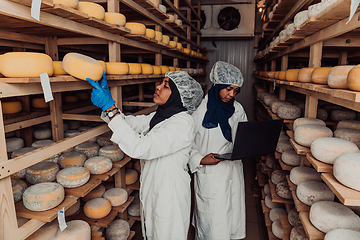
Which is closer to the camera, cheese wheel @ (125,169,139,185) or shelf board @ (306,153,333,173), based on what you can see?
shelf board @ (306,153,333,173)

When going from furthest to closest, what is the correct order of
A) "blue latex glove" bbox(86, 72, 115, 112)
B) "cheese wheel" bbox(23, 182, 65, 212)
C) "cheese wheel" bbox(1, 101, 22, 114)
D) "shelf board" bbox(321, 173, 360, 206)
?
"cheese wheel" bbox(1, 101, 22, 114) → "blue latex glove" bbox(86, 72, 115, 112) → "cheese wheel" bbox(23, 182, 65, 212) → "shelf board" bbox(321, 173, 360, 206)

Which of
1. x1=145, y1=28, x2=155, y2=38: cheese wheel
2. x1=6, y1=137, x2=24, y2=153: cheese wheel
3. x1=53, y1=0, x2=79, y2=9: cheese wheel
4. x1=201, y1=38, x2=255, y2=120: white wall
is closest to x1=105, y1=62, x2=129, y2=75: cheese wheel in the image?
x1=53, y1=0, x2=79, y2=9: cheese wheel

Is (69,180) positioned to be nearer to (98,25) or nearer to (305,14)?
(98,25)

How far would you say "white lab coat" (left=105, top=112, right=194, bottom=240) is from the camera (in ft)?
5.53

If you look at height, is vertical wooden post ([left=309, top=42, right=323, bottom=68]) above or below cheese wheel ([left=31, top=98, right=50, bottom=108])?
above

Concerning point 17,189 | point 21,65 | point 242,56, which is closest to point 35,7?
point 21,65

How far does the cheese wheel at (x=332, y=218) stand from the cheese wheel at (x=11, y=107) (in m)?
2.80

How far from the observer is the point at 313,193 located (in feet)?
5.74

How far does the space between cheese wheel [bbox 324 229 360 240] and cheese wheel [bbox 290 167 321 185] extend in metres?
0.70

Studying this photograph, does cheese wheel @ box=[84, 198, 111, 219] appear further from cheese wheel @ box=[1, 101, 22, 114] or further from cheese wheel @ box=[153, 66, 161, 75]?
cheese wheel @ box=[153, 66, 161, 75]


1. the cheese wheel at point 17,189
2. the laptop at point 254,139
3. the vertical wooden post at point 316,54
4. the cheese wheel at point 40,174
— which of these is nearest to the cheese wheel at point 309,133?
the laptop at point 254,139

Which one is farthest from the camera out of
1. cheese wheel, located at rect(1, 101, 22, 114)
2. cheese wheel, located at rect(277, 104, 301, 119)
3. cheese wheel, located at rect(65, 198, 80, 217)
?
cheese wheel, located at rect(277, 104, 301, 119)

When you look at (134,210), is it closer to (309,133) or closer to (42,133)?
(42,133)

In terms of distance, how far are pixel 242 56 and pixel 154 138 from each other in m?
6.35
